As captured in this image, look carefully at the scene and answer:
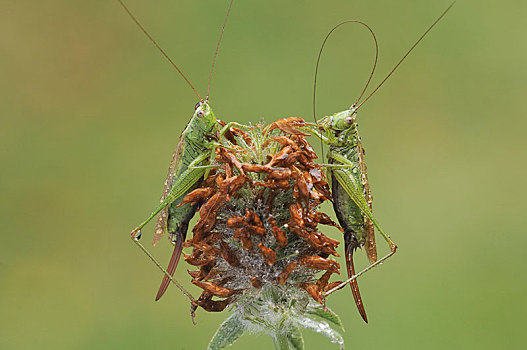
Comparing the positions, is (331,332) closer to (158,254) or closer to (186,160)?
(186,160)

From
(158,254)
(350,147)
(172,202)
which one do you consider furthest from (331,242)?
(158,254)

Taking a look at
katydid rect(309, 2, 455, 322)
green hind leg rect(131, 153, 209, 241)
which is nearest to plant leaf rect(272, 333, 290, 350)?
katydid rect(309, 2, 455, 322)

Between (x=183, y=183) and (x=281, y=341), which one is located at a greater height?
(x=183, y=183)

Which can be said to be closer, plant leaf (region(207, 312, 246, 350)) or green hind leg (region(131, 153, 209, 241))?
plant leaf (region(207, 312, 246, 350))

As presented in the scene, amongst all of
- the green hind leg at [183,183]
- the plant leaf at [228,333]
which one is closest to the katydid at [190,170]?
the green hind leg at [183,183]

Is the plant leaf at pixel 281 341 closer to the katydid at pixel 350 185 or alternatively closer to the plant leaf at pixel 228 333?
the plant leaf at pixel 228 333

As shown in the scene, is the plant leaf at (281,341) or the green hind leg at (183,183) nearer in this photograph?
the plant leaf at (281,341)

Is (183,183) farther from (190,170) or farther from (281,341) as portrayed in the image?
(281,341)

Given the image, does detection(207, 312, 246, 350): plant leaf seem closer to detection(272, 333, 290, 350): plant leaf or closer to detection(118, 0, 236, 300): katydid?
detection(272, 333, 290, 350): plant leaf

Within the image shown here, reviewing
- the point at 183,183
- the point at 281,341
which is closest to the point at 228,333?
the point at 281,341
